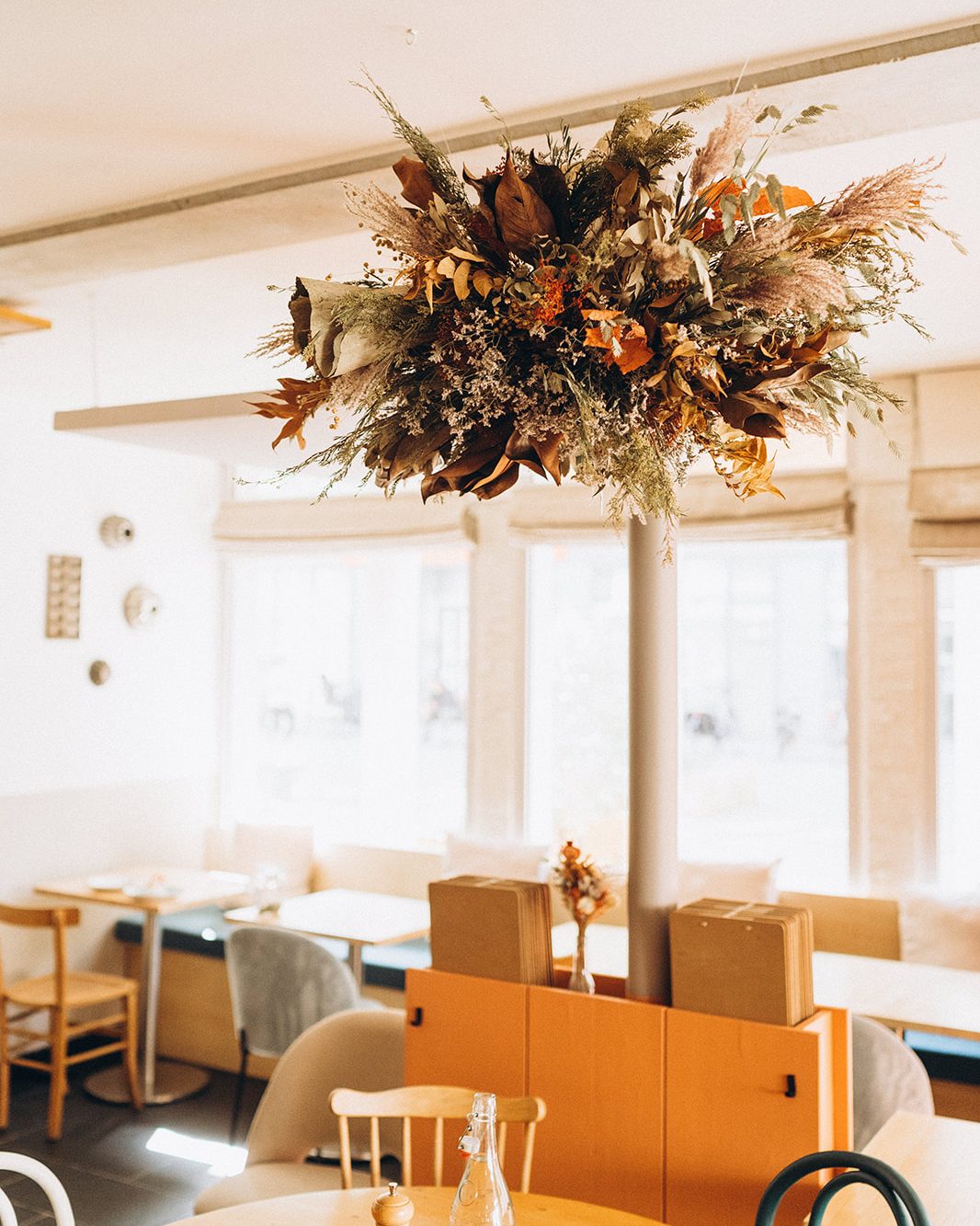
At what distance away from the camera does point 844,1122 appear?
242 cm

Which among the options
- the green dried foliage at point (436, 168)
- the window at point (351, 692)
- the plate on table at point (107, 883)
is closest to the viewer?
the green dried foliage at point (436, 168)

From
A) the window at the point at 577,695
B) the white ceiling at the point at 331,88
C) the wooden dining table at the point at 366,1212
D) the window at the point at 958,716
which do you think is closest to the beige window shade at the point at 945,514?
the window at the point at 958,716

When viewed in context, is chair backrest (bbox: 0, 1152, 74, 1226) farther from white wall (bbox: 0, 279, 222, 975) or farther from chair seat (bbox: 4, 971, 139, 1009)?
white wall (bbox: 0, 279, 222, 975)

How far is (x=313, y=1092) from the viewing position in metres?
3.15

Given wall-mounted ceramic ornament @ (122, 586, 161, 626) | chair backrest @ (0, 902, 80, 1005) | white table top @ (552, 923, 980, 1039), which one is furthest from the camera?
wall-mounted ceramic ornament @ (122, 586, 161, 626)

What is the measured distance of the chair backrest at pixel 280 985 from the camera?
428 cm

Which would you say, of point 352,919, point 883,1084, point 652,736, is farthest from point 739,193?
point 352,919

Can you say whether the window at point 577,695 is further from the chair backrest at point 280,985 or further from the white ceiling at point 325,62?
the white ceiling at point 325,62

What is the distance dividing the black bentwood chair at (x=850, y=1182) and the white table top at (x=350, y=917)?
8.47ft

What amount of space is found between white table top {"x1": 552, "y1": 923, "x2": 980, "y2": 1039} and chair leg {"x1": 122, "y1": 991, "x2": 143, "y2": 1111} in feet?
6.48

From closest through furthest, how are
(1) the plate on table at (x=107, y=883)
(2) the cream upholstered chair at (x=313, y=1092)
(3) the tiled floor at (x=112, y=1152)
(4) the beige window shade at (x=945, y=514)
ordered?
(2) the cream upholstered chair at (x=313, y=1092), (3) the tiled floor at (x=112, y=1152), (4) the beige window shade at (x=945, y=514), (1) the plate on table at (x=107, y=883)

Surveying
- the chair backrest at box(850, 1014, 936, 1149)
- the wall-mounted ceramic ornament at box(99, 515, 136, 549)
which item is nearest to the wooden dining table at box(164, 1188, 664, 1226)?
the chair backrest at box(850, 1014, 936, 1149)

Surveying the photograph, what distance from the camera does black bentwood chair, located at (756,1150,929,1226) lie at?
6.09 ft

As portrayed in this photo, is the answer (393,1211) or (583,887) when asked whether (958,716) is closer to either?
(583,887)
